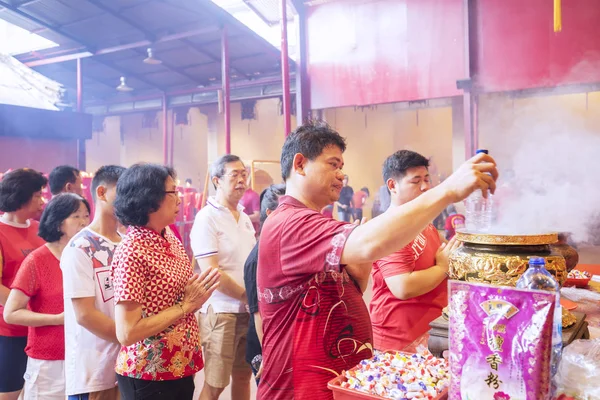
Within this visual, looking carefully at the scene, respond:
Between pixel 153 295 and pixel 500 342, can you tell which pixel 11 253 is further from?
pixel 500 342

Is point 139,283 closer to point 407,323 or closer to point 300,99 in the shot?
point 407,323

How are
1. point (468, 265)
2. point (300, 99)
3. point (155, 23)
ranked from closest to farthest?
point (468, 265) → point (300, 99) → point (155, 23)

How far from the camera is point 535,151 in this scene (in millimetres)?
5582

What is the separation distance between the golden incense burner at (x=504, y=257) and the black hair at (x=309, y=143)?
0.53m

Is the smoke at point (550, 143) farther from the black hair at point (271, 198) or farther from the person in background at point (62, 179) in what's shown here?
the person in background at point (62, 179)

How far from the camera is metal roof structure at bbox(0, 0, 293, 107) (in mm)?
7180

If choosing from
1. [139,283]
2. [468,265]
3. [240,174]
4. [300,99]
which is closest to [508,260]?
[468,265]

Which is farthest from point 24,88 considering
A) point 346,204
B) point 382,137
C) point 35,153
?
point 382,137

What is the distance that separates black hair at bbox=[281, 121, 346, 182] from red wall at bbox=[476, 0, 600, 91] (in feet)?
16.1

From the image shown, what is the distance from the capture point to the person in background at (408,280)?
1.85 meters

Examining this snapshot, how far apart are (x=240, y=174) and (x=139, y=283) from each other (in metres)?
1.32

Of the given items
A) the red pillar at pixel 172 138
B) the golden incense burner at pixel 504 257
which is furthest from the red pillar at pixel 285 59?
the golden incense burner at pixel 504 257

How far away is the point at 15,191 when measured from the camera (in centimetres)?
246

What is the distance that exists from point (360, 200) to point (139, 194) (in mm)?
7636
